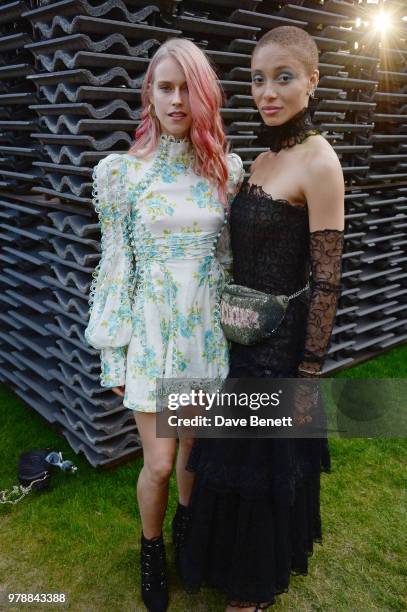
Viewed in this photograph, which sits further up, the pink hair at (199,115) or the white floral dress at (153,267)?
the pink hair at (199,115)

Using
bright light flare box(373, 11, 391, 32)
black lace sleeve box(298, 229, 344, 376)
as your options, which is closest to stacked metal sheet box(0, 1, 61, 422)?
black lace sleeve box(298, 229, 344, 376)

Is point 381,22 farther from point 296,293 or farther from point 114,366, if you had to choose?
point 114,366

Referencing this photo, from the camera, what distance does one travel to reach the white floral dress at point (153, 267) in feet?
7.75

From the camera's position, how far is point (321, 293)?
2.15 metres

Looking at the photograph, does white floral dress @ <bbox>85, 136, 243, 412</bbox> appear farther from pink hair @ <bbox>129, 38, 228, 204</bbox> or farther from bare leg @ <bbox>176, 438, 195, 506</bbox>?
bare leg @ <bbox>176, 438, 195, 506</bbox>

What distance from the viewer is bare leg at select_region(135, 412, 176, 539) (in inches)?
99.3

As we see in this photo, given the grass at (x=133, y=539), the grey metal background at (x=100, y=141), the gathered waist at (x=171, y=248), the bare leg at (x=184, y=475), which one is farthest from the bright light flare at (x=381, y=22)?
the bare leg at (x=184, y=475)

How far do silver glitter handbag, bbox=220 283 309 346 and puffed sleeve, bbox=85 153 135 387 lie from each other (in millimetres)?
492

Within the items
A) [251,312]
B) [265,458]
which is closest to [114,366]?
[251,312]

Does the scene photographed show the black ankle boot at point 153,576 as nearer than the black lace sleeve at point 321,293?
No

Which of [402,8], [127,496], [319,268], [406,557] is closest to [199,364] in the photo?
[319,268]

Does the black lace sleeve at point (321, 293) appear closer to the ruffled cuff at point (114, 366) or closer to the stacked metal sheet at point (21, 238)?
the ruffled cuff at point (114, 366)

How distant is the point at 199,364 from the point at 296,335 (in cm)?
51

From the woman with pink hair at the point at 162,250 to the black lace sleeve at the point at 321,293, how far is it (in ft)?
1.70
